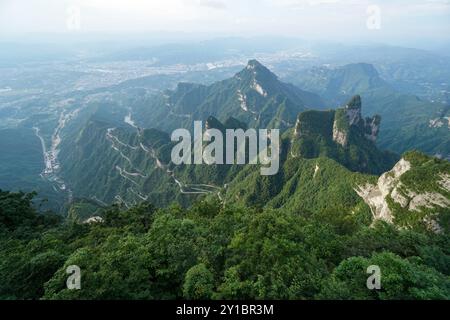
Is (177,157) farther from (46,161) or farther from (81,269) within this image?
(81,269)

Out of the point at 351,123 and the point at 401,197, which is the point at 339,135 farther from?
the point at 401,197

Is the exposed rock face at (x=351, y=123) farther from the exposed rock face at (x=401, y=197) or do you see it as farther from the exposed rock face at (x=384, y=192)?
the exposed rock face at (x=401, y=197)

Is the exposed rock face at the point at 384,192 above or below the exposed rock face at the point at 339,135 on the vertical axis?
above

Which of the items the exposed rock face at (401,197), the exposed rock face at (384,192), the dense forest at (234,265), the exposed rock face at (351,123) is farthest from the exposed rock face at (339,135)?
the dense forest at (234,265)
